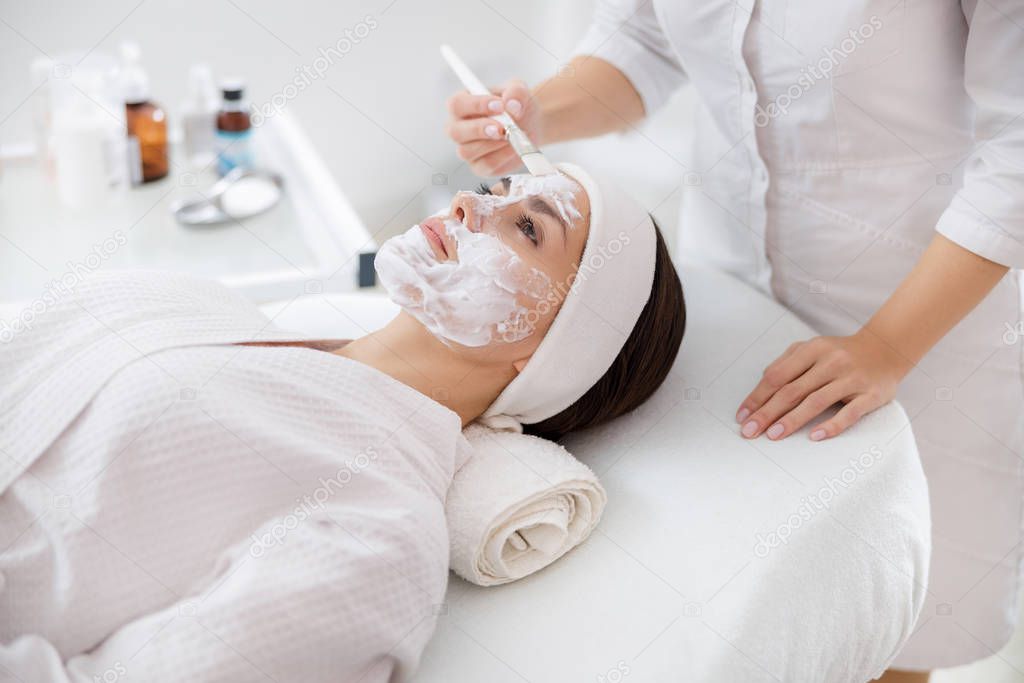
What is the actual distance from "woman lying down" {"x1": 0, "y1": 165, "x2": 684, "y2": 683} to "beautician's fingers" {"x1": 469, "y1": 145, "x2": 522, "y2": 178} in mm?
132

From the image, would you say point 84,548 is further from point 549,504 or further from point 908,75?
point 908,75

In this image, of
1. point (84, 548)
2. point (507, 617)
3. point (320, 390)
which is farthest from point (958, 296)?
point (84, 548)

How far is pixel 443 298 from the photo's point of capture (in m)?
1.04

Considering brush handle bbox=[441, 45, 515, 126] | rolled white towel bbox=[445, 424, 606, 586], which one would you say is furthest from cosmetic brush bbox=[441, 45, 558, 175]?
rolled white towel bbox=[445, 424, 606, 586]

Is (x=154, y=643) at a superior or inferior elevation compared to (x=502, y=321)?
inferior

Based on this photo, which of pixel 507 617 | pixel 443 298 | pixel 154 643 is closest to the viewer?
pixel 154 643

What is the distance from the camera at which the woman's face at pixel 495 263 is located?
A: 1049 mm

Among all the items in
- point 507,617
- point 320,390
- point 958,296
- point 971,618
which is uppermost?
point 958,296

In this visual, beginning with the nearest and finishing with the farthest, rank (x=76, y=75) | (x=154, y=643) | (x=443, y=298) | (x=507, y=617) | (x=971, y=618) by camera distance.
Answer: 1. (x=154, y=643)
2. (x=507, y=617)
3. (x=443, y=298)
4. (x=971, y=618)
5. (x=76, y=75)

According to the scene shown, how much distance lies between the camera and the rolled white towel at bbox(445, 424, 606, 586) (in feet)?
3.17

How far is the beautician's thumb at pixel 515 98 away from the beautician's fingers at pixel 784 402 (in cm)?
54

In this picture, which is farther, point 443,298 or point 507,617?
point 443,298

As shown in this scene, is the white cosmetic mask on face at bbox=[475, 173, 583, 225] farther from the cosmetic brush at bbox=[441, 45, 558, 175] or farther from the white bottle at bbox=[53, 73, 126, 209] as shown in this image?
the white bottle at bbox=[53, 73, 126, 209]

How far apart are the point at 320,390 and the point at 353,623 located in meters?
0.28
